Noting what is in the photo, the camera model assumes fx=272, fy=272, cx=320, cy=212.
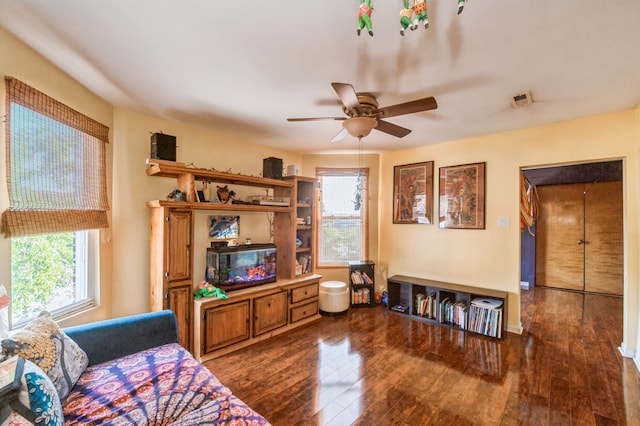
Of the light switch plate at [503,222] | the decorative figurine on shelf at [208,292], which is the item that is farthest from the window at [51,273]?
the light switch plate at [503,222]

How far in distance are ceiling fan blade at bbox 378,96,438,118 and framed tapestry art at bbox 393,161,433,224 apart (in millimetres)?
2085

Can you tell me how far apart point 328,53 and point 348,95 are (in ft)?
0.93

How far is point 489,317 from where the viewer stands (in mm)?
3150

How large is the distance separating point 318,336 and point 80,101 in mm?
3172

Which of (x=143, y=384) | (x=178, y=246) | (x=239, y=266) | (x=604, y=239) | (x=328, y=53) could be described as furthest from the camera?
(x=604, y=239)

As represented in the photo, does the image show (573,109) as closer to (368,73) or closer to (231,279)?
(368,73)

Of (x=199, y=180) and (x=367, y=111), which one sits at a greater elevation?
(x=367, y=111)

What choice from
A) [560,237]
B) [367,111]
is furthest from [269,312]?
[560,237]

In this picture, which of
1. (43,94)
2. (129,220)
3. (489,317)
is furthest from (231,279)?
(489,317)

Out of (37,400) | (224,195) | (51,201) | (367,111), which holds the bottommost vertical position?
(37,400)

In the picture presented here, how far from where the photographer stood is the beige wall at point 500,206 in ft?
8.66

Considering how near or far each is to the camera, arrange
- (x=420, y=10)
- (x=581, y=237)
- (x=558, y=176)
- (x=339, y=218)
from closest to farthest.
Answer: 1. (x=420, y=10)
2. (x=339, y=218)
3. (x=558, y=176)
4. (x=581, y=237)

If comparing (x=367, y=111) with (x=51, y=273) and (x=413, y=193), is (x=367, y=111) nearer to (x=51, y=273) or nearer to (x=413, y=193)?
(x=413, y=193)

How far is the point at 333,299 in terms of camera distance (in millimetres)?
3797
